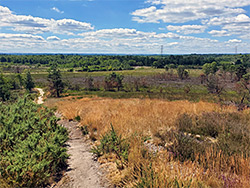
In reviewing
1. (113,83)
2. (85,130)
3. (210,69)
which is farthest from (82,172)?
(210,69)

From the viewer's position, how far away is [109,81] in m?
63.6

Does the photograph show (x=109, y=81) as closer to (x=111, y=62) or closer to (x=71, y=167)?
(x=71, y=167)

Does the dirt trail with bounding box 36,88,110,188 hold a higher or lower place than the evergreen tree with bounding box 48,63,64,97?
higher

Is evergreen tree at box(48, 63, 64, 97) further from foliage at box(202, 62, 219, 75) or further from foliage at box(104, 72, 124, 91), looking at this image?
foliage at box(202, 62, 219, 75)

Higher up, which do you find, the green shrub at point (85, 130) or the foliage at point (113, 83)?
Result: the green shrub at point (85, 130)

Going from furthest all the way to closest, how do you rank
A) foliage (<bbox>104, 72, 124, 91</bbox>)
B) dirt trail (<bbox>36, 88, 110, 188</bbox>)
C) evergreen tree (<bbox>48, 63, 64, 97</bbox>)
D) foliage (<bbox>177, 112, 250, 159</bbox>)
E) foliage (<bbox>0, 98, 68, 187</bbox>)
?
1. foliage (<bbox>104, 72, 124, 91</bbox>)
2. evergreen tree (<bbox>48, 63, 64, 97</bbox>)
3. foliage (<bbox>177, 112, 250, 159</bbox>)
4. dirt trail (<bbox>36, 88, 110, 188</bbox>)
5. foliage (<bbox>0, 98, 68, 187</bbox>)

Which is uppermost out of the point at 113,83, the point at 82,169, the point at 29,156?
the point at 29,156

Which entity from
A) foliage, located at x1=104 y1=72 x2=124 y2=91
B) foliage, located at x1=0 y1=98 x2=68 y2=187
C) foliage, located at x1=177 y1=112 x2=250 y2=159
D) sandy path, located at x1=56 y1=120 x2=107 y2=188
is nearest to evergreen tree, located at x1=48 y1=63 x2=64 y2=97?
foliage, located at x1=104 y1=72 x2=124 y2=91

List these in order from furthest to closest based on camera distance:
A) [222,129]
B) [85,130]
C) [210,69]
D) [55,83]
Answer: [210,69] → [55,83] → [85,130] → [222,129]

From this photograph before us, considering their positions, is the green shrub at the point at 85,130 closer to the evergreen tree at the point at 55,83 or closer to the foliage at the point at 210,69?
the evergreen tree at the point at 55,83

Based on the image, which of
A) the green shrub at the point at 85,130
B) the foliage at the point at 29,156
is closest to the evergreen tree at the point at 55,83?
the green shrub at the point at 85,130

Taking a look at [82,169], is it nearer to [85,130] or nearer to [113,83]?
[85,130]

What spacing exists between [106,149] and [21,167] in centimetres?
201

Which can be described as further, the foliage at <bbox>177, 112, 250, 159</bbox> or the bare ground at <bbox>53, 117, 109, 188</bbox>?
the foliage at <bbox>177, 112, 250, 159</bbox>
